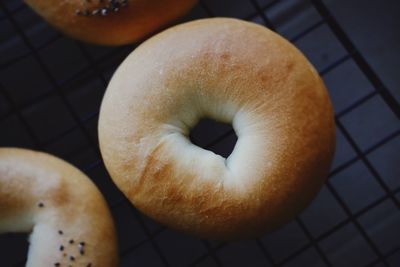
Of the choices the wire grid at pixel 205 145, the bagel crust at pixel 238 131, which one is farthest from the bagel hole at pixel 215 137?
the bagel crust at pixel 238 131

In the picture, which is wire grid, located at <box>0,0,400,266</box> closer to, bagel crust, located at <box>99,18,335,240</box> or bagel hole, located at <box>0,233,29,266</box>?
bagel hole, located at <box>0,233,29,266</box>

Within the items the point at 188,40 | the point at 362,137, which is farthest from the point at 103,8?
the point at 362,137

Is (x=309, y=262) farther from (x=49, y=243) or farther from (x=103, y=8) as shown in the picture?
(x=103, y=8)

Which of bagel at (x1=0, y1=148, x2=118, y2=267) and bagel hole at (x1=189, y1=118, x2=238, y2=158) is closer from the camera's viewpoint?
bagel at (x1=0, y1=148, x2=118, y2=267)

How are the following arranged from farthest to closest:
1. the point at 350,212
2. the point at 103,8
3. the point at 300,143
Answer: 1. the point at 350,212
2. the point at 103,8
3. the point at 300,143

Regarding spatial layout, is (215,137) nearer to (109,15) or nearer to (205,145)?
(205,145)

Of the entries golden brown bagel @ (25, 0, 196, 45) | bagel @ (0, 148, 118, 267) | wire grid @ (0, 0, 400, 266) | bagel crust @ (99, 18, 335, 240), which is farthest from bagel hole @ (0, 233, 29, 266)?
golden brown bagel @ (25, 0, 196, 45)

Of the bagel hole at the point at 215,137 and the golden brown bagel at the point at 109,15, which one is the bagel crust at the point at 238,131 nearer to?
the golden brown bagel at the point at 109,15
